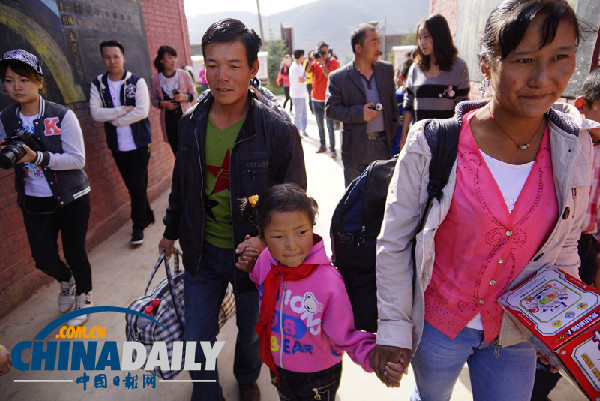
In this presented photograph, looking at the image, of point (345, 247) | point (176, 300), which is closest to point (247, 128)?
point (345, 247)

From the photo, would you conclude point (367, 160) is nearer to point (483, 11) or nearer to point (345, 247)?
point (345, 247)

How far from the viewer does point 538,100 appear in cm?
120

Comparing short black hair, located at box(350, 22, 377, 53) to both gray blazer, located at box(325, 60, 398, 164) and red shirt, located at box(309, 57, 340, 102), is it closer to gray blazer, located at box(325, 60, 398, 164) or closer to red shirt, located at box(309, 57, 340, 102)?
gray blazer, located at box(325, 60, 398, 164)

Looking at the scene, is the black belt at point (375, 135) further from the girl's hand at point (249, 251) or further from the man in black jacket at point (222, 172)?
the girl's hand at point (249, 251)

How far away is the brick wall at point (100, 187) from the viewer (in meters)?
3.47

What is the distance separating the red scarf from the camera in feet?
5.41

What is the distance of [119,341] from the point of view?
3.10m

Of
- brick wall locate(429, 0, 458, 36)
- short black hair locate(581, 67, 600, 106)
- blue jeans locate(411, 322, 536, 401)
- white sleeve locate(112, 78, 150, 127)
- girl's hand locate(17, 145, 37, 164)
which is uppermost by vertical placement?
brick wall locate(429, 0, 458, 36)

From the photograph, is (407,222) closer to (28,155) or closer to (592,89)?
(592,89)

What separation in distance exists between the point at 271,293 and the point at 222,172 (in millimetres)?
703

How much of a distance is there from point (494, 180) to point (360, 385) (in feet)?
6.16

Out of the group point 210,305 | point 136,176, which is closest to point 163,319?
point 210,305

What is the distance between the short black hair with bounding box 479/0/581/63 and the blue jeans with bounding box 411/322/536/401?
1024 millimetres

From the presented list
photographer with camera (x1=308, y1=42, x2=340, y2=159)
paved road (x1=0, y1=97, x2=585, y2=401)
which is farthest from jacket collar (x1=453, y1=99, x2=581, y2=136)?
photographer with camera (x1=308, y1=42, x2=340, y2=159)
